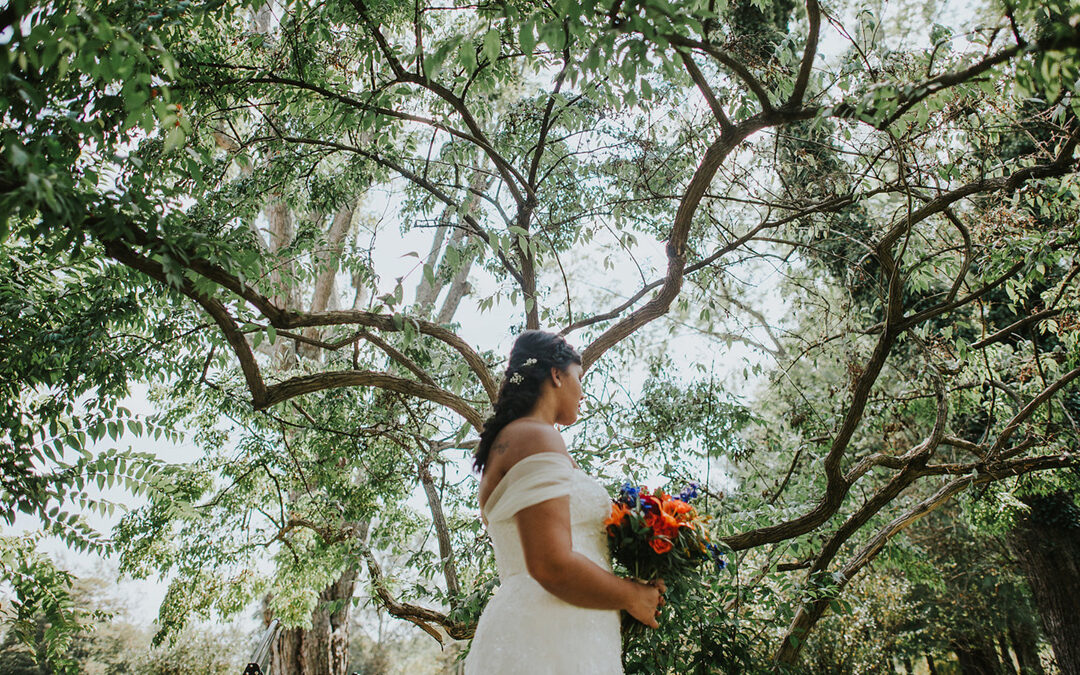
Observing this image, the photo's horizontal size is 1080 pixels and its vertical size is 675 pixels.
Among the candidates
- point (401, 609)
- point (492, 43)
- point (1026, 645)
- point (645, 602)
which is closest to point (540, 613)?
point (645, 602)

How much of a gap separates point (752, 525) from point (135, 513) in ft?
20.0

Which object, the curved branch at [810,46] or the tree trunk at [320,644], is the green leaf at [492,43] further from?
the tree trunk at [320,644]

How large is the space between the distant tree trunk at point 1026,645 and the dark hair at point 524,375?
1518cm

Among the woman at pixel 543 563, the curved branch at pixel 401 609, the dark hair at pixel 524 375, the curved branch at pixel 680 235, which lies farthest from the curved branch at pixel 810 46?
the curved branch at pixel 401 609

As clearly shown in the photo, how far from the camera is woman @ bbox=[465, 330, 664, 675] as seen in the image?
1.59 metres

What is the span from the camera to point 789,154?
5.54 meters

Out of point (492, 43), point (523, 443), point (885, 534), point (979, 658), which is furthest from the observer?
point (979, 658)

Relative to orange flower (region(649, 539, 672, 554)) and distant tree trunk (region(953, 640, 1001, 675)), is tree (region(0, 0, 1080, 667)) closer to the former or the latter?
orange flower (region(649, 539, 672, 554))

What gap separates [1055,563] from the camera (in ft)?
23.9

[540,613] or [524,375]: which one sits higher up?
[524,375]

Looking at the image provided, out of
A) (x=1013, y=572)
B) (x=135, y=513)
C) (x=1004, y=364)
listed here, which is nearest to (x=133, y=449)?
(x=135, y=513)

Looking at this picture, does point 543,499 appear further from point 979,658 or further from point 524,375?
point 979,658

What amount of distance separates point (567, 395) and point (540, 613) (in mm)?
662

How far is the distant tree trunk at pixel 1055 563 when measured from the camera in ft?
23.0
